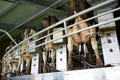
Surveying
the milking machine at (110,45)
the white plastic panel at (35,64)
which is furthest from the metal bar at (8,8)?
the milking machine at (110,45)

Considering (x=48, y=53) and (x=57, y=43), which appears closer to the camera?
(x=57, y=43)

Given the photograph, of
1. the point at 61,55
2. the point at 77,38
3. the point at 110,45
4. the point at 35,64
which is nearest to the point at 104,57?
the point at 110,45

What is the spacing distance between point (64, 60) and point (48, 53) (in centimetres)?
41

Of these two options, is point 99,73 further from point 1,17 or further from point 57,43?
point 1,17

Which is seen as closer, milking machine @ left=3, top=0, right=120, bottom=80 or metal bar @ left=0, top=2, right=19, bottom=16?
milking machine @ left=3, top=0, right=120, bottom=80

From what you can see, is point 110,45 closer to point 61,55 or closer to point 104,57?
point 104,57

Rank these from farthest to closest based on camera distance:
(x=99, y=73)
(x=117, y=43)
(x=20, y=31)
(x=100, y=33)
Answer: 1. (x=20, y=31)
2. (x=100, y=33)
3. (x=117, y=43)
4. (x=99, y=73)

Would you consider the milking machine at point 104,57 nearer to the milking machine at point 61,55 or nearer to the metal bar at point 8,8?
the milking machine at point 61,55

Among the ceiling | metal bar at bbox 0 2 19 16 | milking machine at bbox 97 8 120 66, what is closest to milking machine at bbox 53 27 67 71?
milking machine at bbox 97 8 120 66

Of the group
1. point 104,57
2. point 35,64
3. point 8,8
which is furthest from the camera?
point 8,8

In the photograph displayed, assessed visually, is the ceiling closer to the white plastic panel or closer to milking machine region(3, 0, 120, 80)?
the white plastic panel

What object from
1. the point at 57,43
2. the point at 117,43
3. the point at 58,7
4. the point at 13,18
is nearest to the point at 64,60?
the point at 57,43

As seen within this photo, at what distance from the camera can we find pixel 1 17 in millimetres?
3334

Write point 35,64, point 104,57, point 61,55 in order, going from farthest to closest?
point 35,64 < point 61,55 < point 104,57
